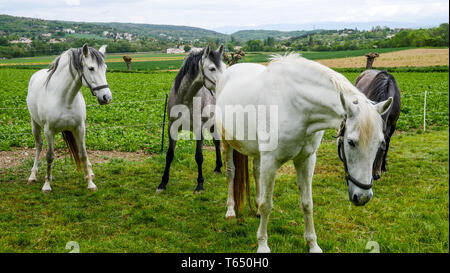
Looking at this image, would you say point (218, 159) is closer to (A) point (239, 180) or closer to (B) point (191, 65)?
(A) point (239, 180)

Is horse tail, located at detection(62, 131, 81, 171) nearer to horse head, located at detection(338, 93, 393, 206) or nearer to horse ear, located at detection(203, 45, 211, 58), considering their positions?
horse ear, located at detection(203, 45, 211, 58)

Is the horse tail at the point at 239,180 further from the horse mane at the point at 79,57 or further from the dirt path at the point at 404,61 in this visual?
the dirt path at the point at 404,61

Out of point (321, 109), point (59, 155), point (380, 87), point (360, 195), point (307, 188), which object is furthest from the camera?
point (59, 155)

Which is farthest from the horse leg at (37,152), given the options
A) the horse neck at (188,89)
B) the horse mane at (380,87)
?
the horse mane at (380,87)

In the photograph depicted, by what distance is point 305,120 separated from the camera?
2.89 m

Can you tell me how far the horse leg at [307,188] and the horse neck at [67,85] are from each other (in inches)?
146

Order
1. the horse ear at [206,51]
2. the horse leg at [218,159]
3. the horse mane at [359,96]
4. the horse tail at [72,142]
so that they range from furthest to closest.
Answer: the horse leg at [218,159] < the horse tail at [72,142] < the horse ear at [206,51] < the horse mane at [359,96]

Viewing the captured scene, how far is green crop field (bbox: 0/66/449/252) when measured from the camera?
3.77 metres

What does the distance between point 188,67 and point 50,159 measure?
2.92 m

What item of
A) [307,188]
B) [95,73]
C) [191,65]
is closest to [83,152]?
[95,73]

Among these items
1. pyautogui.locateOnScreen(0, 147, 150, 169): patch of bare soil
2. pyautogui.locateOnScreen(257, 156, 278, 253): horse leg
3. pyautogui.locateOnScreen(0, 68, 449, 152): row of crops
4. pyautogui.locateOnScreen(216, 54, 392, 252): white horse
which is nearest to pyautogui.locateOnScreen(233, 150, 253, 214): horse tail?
pyautogui.locateOnScreen(216, 54, 392, 252): white horse

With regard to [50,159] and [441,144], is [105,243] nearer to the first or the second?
[50,159]

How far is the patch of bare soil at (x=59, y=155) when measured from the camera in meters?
6.93

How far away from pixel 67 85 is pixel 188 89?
6.33 feet
